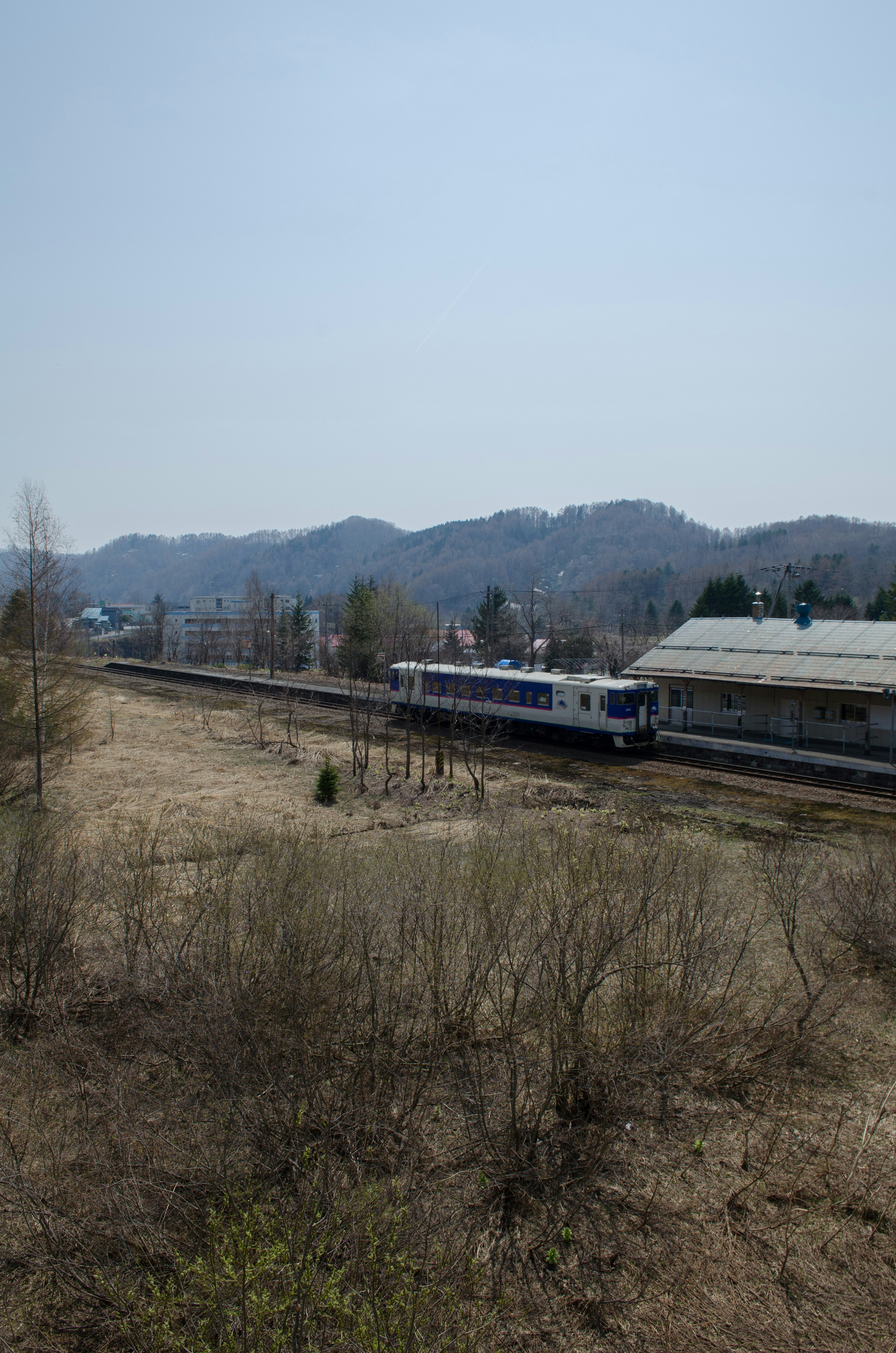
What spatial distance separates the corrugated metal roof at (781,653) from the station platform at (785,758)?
221cm

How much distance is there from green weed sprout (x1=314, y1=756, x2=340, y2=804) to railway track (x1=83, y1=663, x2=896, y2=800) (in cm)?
874

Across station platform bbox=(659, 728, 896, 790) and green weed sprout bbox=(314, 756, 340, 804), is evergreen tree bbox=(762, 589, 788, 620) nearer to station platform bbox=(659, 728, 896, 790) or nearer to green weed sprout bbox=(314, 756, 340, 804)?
station platform bbox=(659, 728, 896, 790)

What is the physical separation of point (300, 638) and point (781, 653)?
49432mm

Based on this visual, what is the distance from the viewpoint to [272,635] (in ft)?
154

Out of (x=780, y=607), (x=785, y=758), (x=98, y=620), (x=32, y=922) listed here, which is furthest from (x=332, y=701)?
(x=98, y=620)

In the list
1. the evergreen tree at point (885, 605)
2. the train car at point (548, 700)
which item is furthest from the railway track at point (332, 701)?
the evergreen tree at point (885, 605)

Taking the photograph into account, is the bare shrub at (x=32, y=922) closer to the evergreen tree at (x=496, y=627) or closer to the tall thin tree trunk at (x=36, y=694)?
the tall thin tree trunk at (x=36, y=694)

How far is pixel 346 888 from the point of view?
7.25m

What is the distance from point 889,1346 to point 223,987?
17.6 ft

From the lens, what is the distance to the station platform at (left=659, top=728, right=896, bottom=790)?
2169 centimetres

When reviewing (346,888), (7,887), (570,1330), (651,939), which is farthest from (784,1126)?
(7,887)

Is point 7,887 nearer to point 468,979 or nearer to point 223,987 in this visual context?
point 223,987

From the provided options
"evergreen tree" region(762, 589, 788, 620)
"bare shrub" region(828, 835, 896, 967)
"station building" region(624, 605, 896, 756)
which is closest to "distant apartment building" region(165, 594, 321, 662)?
"station building" region(624, 605, 896, 756)

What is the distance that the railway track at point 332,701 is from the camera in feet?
69.3
